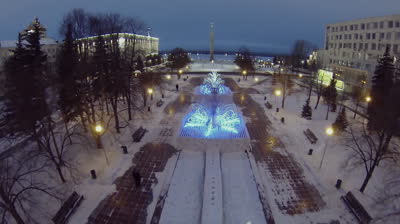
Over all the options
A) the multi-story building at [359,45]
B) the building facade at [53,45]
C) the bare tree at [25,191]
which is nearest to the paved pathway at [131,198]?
the bare tree at [25,191]

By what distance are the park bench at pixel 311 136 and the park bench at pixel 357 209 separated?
6.55 m

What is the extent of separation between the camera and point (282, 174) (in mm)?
13320

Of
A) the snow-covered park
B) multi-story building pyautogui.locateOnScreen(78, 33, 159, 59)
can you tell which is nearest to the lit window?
the snow-covered park

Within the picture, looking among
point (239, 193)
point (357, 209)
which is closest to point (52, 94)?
point (239, 193)

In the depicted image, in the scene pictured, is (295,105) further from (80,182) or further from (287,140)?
(80,182)

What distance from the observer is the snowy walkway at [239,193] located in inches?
394

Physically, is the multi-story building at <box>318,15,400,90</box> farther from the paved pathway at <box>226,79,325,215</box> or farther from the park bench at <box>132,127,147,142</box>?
the park bench at <box>132,127,147,142</box>

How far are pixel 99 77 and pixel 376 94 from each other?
24.6m

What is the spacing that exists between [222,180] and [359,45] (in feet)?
140

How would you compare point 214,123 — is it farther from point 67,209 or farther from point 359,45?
point 359,45

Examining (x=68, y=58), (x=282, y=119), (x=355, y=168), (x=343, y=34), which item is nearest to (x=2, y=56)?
(x=68, y=58)

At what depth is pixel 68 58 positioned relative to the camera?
58.1 feet

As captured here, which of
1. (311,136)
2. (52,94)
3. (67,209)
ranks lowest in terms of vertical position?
(67,209)

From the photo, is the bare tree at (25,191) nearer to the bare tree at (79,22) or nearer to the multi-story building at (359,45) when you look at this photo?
the bare tree at (79,22)
